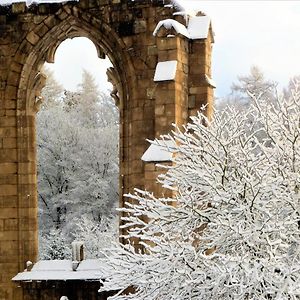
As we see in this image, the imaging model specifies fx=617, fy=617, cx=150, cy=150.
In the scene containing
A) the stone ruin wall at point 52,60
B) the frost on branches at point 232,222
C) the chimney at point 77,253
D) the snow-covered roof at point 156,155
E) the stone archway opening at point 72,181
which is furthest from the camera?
the stone archway opening at point 72,181

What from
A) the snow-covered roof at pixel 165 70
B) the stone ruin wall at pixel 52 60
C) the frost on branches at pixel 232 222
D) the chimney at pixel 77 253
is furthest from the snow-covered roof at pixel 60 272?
the frost on branches at pixel 232 222

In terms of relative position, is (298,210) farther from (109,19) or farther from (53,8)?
(53,8)

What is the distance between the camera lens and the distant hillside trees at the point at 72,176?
68.5 feet

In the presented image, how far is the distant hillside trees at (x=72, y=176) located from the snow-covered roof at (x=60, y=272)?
903cm

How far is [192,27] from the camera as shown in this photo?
1023 cm

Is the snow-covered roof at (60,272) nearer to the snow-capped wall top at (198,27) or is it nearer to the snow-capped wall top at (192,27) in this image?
the snow-capped wall top at (192,27)

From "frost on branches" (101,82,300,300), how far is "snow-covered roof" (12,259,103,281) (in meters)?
3.83

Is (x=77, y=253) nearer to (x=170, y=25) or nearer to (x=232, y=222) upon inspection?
(x=170, y=25)

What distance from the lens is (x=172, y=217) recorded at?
6.29 meters

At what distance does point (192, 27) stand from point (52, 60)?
8.45ft

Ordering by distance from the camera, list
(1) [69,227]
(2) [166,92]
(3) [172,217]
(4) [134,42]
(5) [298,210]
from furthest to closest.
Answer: (1) [69,227]
(4) [134,42]
(2) [166,92]
(3) [172,217]
(5) [298,210]

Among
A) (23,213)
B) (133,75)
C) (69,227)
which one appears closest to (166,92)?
(133,75)

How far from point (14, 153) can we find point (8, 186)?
580 millimetres

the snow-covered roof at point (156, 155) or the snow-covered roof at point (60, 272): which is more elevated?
the snow-covered roof at point (156, 155)
